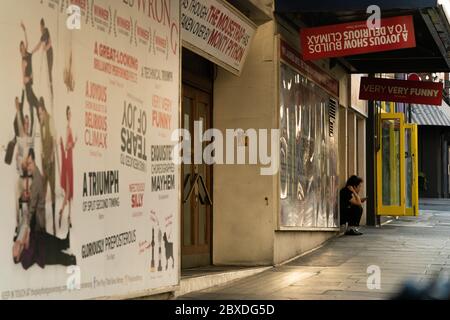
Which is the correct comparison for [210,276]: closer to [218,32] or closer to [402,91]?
[218,32]

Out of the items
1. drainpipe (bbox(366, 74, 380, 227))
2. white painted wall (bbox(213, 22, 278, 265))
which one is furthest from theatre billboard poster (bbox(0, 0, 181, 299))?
drainpipe (bbox(366, 74, 380, 227))

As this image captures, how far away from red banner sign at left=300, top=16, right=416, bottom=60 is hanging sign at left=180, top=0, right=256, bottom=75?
102cm

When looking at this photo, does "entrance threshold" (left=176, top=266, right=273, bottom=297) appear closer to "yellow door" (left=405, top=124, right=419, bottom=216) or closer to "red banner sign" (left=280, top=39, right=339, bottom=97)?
"red banner sign" (left=280, top=39, right=339, bottom=97)

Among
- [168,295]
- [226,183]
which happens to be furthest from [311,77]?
[168,295]

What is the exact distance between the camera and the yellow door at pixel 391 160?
1952cm

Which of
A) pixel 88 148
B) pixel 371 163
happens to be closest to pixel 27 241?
pixel 88 148

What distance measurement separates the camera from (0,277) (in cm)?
494

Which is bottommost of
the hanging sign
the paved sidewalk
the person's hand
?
the paved sidewalk

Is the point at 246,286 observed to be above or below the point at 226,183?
below

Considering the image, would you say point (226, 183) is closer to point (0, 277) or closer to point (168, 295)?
point (168, 295)

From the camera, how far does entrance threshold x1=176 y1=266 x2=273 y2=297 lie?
8.20 m

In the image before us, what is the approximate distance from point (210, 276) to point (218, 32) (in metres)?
2.98

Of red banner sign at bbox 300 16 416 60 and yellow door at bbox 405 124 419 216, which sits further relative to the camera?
yellow door at bbox 405 124 419 216
